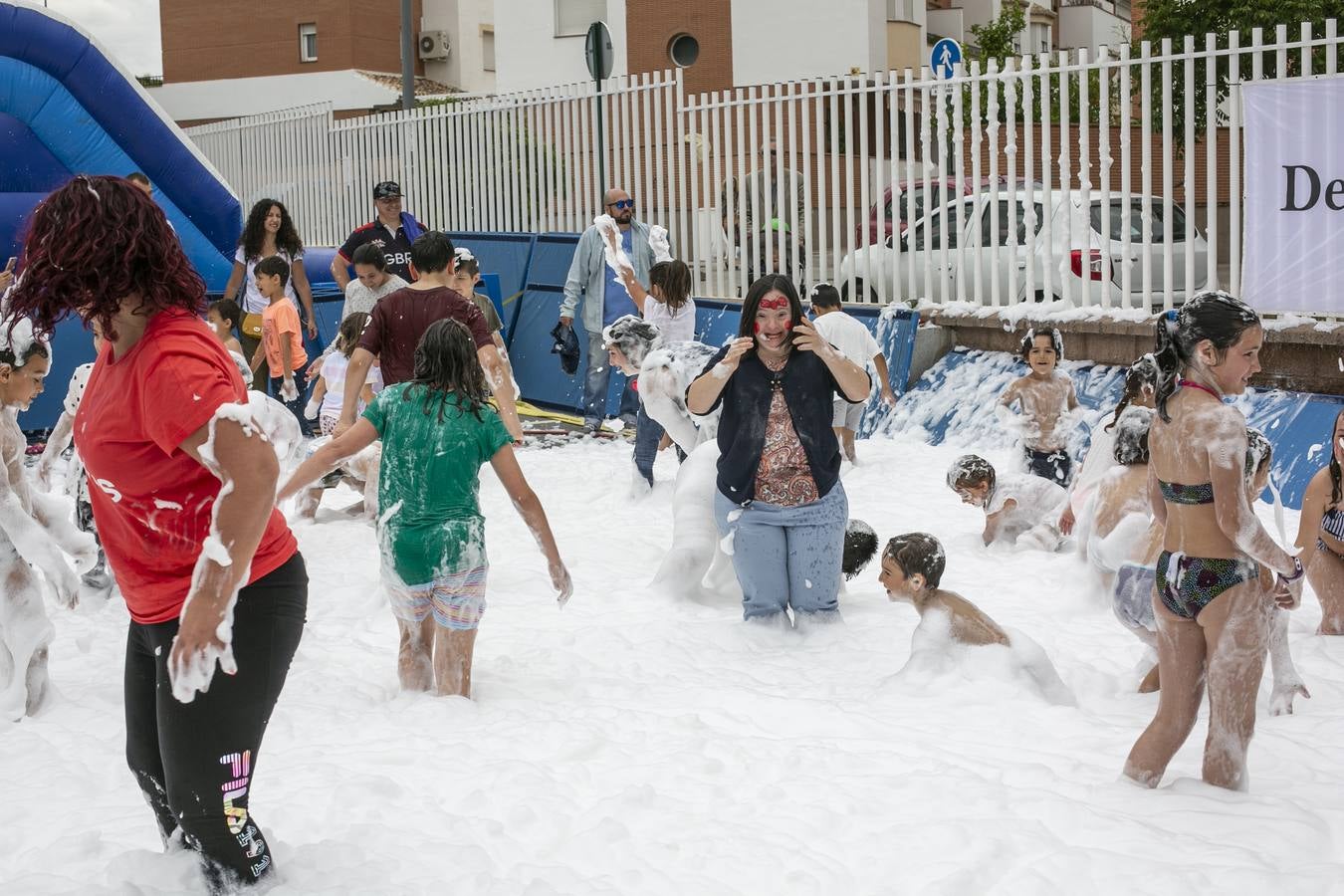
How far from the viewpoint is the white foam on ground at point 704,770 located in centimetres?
367

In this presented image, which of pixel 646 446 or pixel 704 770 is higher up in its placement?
pixel 646 446

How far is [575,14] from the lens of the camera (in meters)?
35.1

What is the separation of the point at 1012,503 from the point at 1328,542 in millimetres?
2098

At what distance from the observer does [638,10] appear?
3375 centimetres

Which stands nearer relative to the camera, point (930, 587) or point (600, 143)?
point (930, 587)

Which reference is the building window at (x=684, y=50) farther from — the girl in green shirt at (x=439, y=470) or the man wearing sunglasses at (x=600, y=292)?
the girl in green shirt at (x=439, y=470)

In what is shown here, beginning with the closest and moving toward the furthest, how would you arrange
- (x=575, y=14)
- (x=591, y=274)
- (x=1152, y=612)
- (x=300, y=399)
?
(x=1152, y=612) < (x=591, y=274) < (x=300, y=399) < (x=575, y=14)

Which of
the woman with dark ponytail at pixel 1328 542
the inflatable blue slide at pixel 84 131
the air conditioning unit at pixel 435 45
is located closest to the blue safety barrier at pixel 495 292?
the inflatable blue slide at pixel 84 131

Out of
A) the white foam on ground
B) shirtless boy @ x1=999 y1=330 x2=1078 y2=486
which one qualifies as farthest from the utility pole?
the white foam on ground

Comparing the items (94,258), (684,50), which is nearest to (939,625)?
(94,258)

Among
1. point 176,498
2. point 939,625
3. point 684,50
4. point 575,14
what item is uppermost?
point 575,14

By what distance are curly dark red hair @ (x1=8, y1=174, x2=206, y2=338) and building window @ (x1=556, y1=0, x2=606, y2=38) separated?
3328cm

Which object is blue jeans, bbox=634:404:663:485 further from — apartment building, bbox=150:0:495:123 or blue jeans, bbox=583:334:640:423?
apartment building, bbox=150:0:495:123

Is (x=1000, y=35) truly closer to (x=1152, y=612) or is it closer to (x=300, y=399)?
(x=300, y=399)
